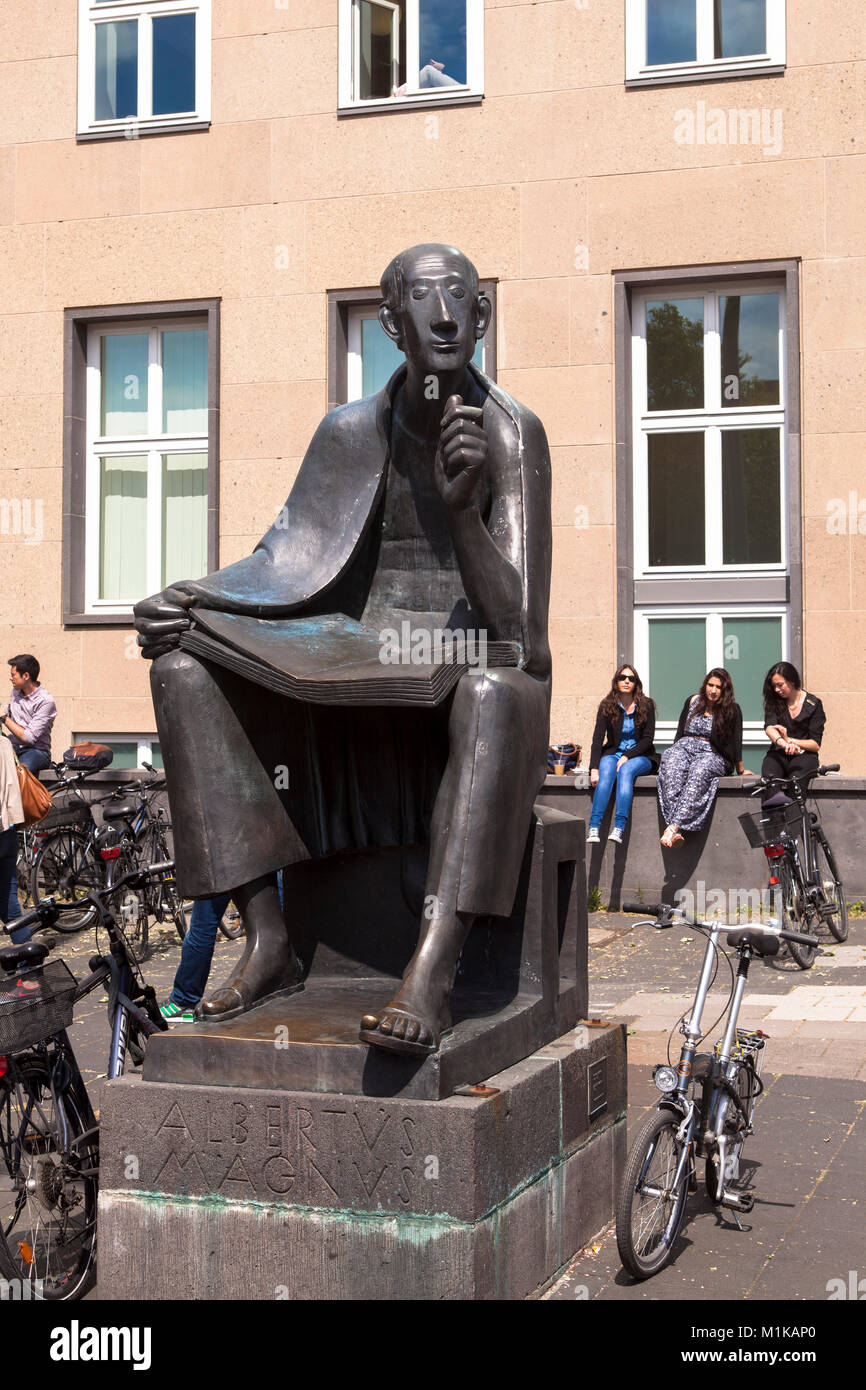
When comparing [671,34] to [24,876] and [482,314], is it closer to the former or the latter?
[24,876]

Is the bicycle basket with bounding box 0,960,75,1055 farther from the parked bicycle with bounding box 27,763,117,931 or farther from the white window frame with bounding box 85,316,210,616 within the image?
the white window frame with bounding box 85,316,210,616

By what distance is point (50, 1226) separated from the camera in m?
4.46

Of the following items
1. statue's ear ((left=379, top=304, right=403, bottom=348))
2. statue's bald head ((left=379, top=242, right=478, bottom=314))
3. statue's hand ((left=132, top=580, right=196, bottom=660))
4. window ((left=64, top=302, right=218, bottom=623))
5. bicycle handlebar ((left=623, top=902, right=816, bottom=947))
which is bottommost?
bicycle handlebar ((left=623, top=902, right=816, bottom=947))

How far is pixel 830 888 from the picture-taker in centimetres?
1155

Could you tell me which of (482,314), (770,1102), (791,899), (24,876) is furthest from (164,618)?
(24,876)

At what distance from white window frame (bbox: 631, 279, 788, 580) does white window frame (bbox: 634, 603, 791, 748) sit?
288 millimetres

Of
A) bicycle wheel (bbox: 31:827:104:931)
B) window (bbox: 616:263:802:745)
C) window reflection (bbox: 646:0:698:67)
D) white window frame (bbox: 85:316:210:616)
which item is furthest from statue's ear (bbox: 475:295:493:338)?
white window frame (bbox: 85:316:210:616)

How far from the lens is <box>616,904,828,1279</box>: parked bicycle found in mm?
4535

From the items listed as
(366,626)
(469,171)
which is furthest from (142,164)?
(366,626)

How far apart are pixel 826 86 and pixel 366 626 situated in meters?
10.4

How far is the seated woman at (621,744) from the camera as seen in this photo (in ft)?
42.4

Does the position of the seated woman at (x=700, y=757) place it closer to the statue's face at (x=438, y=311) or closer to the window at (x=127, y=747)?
the window at (x=127, y=747)
